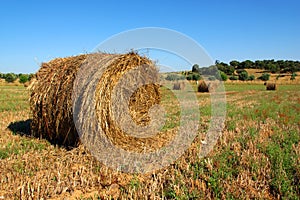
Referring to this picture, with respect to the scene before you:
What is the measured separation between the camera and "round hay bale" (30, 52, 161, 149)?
564cm

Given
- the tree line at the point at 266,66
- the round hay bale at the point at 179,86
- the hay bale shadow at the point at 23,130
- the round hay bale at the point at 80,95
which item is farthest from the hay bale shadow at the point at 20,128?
the tree line at the point at 266,66

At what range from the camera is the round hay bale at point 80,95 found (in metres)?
5.64

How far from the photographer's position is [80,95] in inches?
221

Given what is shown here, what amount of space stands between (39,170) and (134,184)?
64.1 inches

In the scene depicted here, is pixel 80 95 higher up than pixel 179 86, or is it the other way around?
pixel 80 95

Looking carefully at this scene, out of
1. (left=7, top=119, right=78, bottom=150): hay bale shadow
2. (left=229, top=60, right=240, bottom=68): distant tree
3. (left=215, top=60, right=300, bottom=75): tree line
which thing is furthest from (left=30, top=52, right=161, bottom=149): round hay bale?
(left=229, top=60, right=240, bottom=68): distant tree

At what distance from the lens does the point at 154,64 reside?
7.18 meters

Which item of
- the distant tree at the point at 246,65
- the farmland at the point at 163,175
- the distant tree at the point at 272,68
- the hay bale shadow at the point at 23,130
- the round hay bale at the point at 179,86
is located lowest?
the farmland at the point at 163,175

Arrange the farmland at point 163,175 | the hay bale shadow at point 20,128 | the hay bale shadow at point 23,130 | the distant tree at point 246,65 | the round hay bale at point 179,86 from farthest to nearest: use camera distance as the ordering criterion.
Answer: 1. the distant tree at point 246,65
2. the round hay bale at point 179,86
3. the hay bale shadow at point 20,128
4. the hay bale shadow at point 23,130
5. the farmland at point 163,175

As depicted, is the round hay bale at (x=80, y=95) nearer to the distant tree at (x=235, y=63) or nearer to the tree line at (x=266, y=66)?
the tree line at (x=266, y=66)

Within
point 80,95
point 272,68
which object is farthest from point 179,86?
point 272,68

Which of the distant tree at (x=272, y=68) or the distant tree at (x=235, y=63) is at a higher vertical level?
the distant tree at (x=235, y=63)

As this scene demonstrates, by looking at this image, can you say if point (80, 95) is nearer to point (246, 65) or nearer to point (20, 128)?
point (20, 128)

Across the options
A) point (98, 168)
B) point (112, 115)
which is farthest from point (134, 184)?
point (112, 115)
